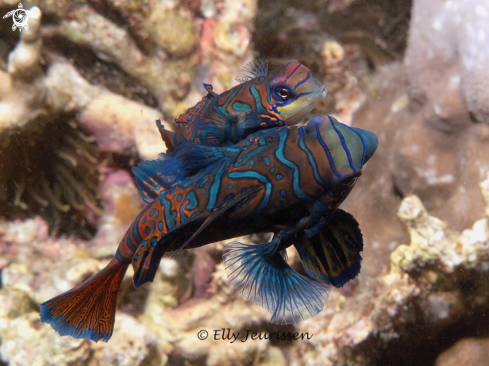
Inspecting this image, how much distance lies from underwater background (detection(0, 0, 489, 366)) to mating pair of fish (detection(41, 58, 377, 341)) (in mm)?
1685

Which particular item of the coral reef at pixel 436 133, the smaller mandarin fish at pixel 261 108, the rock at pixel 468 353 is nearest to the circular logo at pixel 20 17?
the smaller mandarin fish at pixel 261 108

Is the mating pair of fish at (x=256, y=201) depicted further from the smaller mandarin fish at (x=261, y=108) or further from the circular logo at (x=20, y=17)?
the circular logo at (x=20, y=17)

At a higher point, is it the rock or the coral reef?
the coral reef

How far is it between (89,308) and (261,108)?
1573 millimetres

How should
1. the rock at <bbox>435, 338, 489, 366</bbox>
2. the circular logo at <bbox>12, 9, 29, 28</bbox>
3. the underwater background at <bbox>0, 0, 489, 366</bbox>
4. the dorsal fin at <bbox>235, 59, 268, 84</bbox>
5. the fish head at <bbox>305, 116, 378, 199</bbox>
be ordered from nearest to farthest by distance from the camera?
the fish head at <bbox>305, 116, 378, 199</bbox> < the dorsal fin at <bbox>235, 59, 268, 84</bbox> < the underwater background at <bbox>0, 0, 489, 366</bbox> < the circular logo at <bbox>12, 9, 29, 28</bbox> < the rock at <bbox>435, 338, 489, 366</bbox>

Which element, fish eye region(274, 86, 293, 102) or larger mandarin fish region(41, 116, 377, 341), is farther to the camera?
fish eye region(274, 86, 293, 102)

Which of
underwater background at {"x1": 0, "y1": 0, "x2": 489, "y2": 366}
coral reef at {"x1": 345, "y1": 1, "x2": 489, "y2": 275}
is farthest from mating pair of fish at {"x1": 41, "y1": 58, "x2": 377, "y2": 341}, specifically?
coral reef at {"x1": 345, "y1": 1, "x2": 489, "y2": 275}

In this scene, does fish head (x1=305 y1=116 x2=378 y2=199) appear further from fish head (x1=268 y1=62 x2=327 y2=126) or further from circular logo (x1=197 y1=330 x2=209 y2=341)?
circular logo (x1=197 y1=330 x2=209 y2=341)

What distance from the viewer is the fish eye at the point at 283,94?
6.78 ft

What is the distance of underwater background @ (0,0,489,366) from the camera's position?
3490 millimetres

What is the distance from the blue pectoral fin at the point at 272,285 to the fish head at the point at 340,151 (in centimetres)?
56

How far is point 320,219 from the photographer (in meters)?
1.79

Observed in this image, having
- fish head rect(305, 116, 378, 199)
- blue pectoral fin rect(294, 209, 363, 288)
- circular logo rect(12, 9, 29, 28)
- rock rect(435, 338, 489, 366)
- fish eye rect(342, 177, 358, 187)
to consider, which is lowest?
rock rect(435, 338, 489, 366)

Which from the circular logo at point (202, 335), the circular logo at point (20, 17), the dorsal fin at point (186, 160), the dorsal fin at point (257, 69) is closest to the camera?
→ the dorsal fin at point (186, 160)
